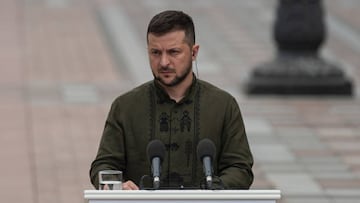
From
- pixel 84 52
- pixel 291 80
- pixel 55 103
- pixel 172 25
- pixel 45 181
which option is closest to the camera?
pixel 172 25

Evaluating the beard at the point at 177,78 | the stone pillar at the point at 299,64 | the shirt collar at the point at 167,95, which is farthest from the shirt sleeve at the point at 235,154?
the stone pillar at the point at 299,64

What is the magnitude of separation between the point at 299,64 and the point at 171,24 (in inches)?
484

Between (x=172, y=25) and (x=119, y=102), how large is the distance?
19.7 inches

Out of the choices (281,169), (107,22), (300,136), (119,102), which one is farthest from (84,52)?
(119,102)

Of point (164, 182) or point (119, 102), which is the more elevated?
point (119, 102)

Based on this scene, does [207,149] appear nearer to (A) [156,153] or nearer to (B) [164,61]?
(A) [156,153]

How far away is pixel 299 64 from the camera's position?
17.4m

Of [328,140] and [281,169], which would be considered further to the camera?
[328,140]

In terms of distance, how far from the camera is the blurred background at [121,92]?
12.2 metres

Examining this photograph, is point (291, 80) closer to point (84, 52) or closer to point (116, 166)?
point (84, 52)

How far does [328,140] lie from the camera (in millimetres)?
14117

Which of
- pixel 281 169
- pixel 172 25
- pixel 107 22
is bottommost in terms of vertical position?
pixel 281 169

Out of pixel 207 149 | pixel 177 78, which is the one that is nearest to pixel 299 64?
pixel 177 78

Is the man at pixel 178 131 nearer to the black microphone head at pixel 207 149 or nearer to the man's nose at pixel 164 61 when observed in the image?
the man's nose at pixel 164 61
